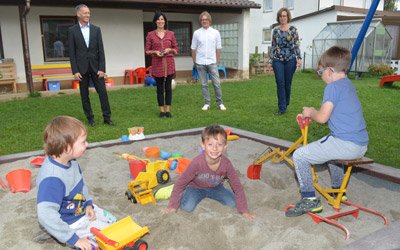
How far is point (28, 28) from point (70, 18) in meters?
1.39

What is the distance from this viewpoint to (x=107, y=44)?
12836 millimetres

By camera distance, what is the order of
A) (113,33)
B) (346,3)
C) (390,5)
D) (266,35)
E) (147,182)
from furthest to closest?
(390,5)
(266,35)
(346,3)
(113,33)
(147,182)

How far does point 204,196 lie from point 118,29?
11.0 m

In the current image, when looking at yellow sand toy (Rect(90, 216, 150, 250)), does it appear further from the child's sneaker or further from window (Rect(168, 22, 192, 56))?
window (Rect(168, 22, 192, 56))

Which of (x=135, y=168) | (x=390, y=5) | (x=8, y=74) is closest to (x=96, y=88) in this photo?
(x=135, y=168)

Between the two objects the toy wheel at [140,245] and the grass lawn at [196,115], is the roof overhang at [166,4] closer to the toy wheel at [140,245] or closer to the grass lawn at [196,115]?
the grass lawn at [196,115]

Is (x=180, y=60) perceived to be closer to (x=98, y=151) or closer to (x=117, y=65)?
(x=117, y=65)

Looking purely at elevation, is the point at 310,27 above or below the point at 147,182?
above

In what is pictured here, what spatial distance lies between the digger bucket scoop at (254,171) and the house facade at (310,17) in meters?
17.2

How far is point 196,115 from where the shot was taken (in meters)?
7.06

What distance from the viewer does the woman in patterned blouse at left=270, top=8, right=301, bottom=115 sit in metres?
6.80

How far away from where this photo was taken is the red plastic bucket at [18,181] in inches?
133

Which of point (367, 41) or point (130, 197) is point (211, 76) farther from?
point (367, 41)

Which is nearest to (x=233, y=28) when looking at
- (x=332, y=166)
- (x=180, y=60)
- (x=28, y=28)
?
(x=180, y=60)
